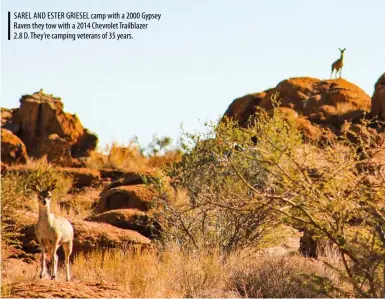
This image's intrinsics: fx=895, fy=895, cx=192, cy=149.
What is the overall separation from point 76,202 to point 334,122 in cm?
1068

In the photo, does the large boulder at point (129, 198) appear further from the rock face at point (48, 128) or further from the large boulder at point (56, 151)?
the rock face at point (48, 128)

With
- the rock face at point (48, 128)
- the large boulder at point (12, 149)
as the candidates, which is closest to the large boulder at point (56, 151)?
the rock face at point (48, 128)

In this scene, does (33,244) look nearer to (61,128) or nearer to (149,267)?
(149,267)

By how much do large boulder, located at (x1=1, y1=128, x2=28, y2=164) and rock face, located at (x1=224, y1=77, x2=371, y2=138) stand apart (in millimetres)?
8746

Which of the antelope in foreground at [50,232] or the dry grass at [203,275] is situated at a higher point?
the antelope in foreground at [50,232]

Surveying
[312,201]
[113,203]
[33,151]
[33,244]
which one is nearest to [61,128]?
[33,151]

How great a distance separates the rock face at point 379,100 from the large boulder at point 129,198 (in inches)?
509

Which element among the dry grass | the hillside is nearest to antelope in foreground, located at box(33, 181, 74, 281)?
the hillside

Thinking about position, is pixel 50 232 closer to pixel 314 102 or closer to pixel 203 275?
pixel 203 275

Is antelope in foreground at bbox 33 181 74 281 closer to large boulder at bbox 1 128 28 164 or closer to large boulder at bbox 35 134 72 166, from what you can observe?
large boulder at bbox 1 128 28 164

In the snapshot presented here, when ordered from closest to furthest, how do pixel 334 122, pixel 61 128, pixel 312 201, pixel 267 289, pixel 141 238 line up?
1. pixel 312 201
2. pixel 267 289
3. pixel 141 238
4. pixel 334 122
5. pixel 61 128

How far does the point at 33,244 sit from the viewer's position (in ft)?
54.7

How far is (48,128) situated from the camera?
3903cm

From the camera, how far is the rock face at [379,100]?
31.9m
